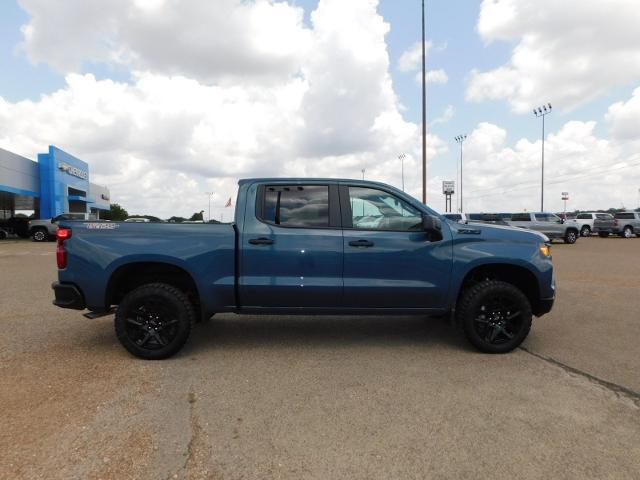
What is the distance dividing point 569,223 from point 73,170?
41.3 metres

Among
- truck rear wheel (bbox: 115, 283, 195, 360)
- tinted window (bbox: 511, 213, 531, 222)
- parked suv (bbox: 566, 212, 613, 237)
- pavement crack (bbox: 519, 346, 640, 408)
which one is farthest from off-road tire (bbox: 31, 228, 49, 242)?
parked suv (bbox: 566, 212, 613, 237)

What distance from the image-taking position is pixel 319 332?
5.39 metres

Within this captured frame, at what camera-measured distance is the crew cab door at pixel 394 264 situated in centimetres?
440

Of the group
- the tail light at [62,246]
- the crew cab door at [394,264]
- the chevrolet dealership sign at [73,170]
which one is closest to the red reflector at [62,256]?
the tail light at [62,246]

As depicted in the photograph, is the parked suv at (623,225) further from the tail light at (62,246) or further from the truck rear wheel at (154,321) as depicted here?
the tail light at (62,246)

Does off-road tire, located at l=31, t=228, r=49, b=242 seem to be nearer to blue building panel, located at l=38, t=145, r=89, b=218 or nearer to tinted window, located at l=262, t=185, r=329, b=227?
blue building panel, located at l=38, t=145, r=89, b=218

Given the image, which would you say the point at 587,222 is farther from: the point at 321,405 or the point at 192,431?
the point at 192,431

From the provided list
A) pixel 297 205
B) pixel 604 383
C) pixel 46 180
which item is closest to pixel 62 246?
pixel 297 205

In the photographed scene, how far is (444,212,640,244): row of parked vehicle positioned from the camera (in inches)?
910

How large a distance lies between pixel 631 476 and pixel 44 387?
421cm

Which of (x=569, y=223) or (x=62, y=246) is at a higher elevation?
(x=569, y=223)

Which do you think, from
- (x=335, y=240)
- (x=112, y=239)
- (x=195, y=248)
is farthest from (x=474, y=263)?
(x=112, y=239)

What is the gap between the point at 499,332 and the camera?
4523 millimetres

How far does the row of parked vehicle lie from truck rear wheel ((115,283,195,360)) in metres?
19.3
